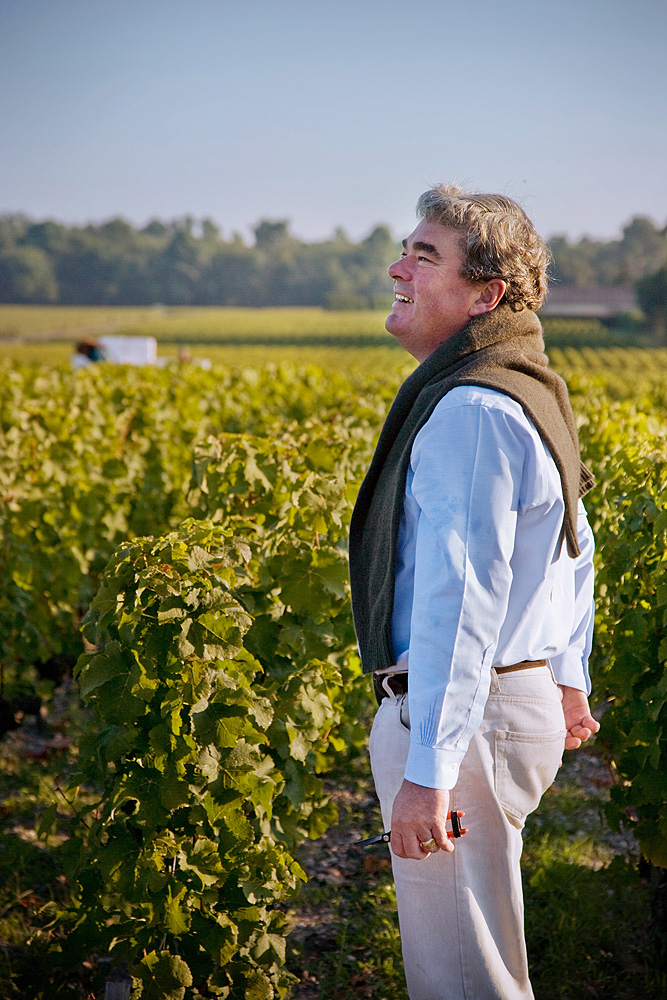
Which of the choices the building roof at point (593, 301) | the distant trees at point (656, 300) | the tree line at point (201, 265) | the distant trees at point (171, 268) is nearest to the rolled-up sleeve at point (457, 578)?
the distant trees at point (656, 300)

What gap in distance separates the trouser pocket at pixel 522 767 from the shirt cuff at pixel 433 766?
0.54 ft

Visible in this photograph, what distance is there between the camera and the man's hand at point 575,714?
6.00 ft

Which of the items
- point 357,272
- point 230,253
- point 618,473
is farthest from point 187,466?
point 230,253

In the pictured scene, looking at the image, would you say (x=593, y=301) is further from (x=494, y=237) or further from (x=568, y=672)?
(x=494, y=237)

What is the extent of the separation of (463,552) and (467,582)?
0.05m

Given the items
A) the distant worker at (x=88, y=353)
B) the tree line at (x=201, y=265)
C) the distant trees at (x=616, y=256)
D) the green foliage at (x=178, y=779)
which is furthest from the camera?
the tree line at (x=201, y=265)

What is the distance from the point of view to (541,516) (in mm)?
1529

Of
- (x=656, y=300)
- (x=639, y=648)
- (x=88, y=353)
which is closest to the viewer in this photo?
(x=639, y=648)

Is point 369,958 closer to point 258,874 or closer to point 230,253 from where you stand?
point 258,874

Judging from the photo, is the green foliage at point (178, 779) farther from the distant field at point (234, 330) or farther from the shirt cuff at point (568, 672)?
the distant field at point (234, 330)

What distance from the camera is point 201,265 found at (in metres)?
88.2

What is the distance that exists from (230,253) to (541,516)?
9440 cm

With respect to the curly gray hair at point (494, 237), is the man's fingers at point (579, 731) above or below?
below

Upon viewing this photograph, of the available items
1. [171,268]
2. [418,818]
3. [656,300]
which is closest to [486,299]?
[418,818]
